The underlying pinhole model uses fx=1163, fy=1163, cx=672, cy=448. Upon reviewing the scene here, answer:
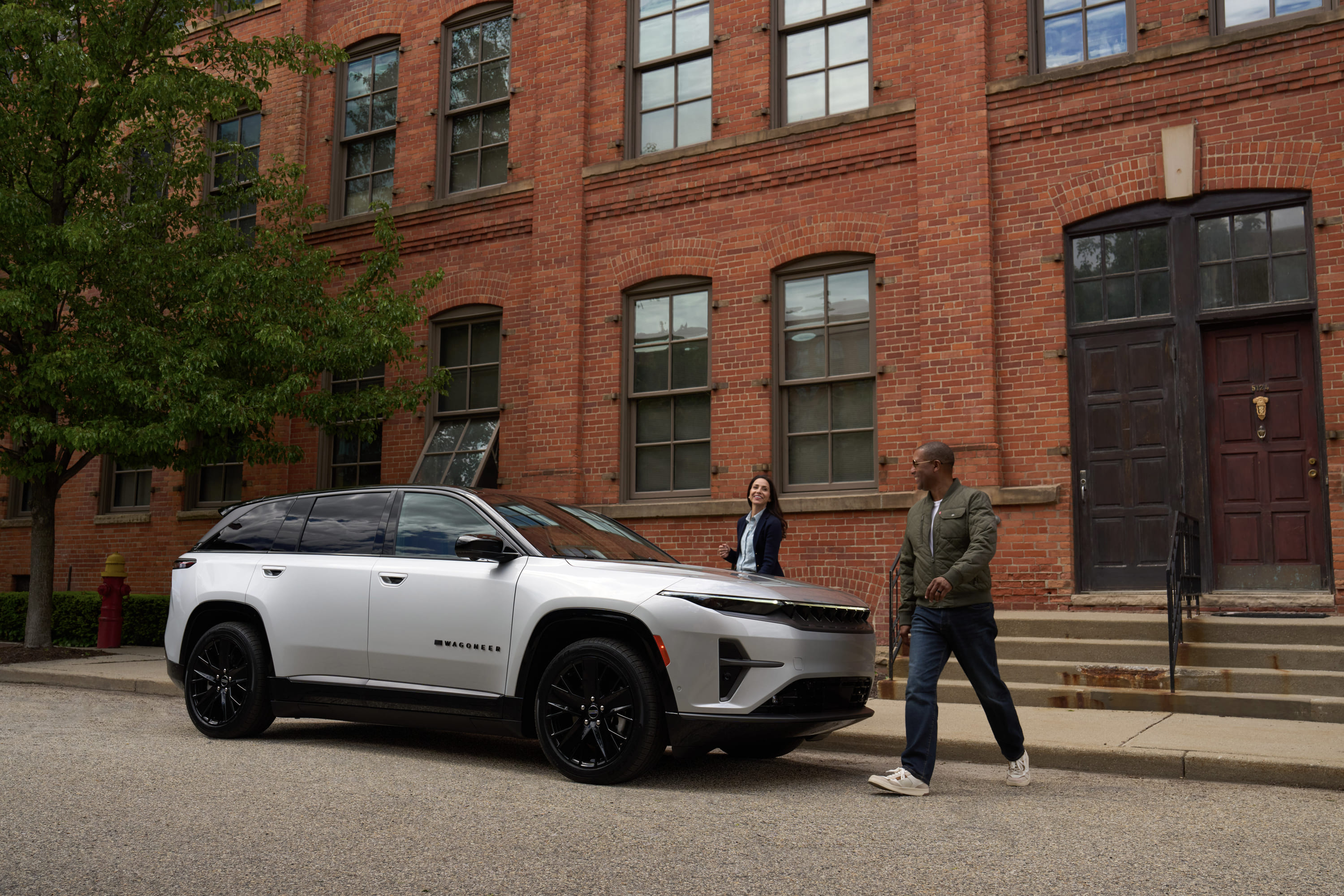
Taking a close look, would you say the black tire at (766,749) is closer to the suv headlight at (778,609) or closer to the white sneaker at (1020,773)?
the suv headlight at (778,609)

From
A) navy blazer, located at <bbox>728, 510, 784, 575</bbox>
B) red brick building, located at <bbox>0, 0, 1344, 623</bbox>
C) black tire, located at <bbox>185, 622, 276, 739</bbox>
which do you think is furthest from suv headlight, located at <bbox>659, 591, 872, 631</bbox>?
red brick building, located at <bbox>0, 0, 1344, 623</bbox>

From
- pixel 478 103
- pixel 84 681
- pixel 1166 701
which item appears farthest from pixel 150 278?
pixel 1166 701

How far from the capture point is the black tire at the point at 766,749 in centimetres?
680

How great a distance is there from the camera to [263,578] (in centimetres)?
764

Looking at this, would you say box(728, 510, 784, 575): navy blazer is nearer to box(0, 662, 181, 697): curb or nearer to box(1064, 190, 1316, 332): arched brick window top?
box(1064, 190, 1316, 332): arched brick window top

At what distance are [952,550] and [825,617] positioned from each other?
2.60ft

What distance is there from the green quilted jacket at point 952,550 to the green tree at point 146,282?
25.7 feet

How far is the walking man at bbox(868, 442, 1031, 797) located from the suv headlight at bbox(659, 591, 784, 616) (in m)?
0.76

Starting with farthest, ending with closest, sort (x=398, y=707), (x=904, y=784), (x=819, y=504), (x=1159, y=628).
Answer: (x=819, y=504)
(x=1159, y=628)
(x=398, y=707)
(x=904, y=784)

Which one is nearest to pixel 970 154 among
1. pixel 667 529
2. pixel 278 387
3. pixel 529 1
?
pixel 667 529

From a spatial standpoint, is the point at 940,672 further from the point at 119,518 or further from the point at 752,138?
the point at 119,518

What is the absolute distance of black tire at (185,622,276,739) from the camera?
7.48 meters

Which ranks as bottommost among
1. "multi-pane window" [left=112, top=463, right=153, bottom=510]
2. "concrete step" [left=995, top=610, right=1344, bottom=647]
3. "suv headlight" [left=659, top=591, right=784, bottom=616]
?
"concrete step" [left=995, top=610, right=1344, bottom=647]

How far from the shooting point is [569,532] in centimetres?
727
